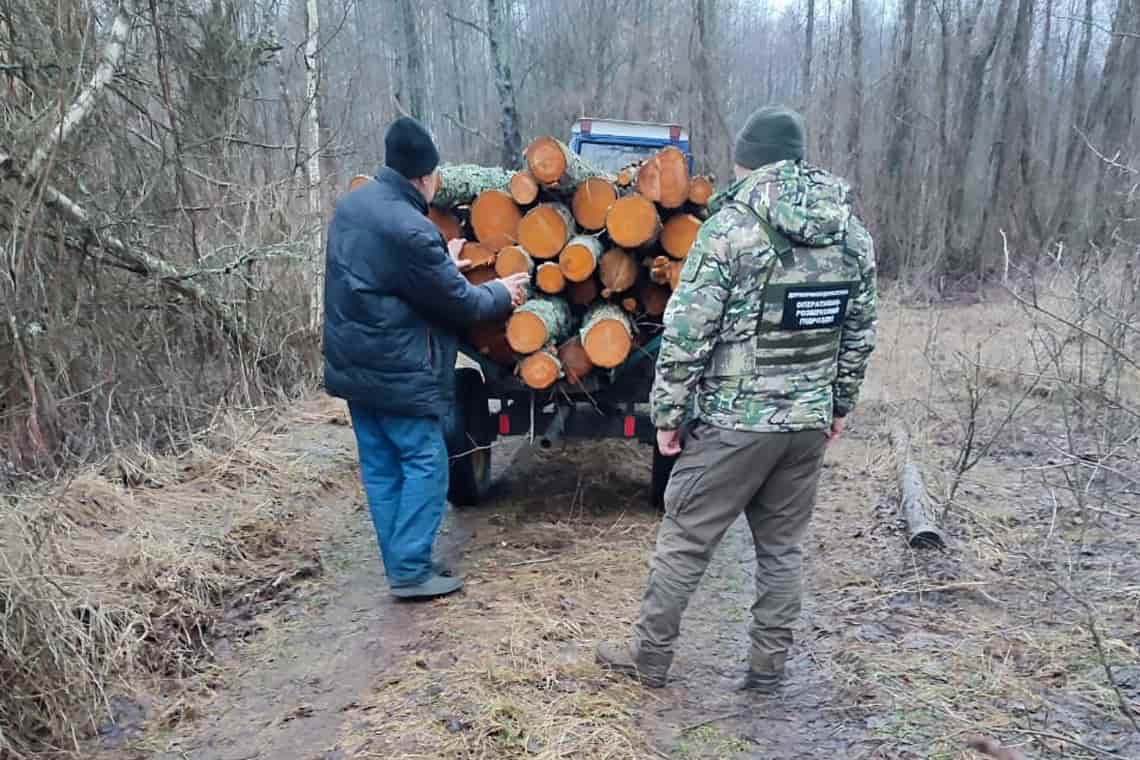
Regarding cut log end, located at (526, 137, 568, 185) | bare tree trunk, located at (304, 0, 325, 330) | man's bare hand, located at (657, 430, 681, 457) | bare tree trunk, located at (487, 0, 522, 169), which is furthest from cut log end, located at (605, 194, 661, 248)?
bare tree trunk, located at (487, 0, 522, 169)

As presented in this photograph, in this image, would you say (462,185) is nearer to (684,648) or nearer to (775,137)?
(775,137)

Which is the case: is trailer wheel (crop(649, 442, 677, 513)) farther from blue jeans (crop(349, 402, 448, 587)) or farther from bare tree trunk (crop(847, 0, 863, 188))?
bare tree trunk (crop(847, 0, 863, 188))

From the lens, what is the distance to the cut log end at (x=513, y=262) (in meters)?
4.45

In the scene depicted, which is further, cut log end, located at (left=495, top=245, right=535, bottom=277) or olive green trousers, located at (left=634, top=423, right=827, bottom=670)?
cut log end, located at (left=495, top=245, right=535, bottom=277)

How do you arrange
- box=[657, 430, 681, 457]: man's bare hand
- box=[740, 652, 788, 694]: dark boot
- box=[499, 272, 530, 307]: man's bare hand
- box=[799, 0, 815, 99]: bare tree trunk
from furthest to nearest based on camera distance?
box=[799, 0, 815, 99]: bare tree trunk → box=[499, 272, 530, 307]: man's bare hand → box=[740, 652, 788, 694]: dark boot → box=[657, 430, 681, 457]: man's bare hand

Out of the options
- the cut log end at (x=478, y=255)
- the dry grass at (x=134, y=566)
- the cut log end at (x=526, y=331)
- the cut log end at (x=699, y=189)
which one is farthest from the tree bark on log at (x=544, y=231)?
the dry grass at (x=134, y=566)

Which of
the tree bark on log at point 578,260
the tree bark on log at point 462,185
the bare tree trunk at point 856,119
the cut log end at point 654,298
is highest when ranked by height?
the bare tree trunk at point 856,119

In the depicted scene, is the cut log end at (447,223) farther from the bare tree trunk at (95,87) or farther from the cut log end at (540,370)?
the bare tree trunk at (95,87)

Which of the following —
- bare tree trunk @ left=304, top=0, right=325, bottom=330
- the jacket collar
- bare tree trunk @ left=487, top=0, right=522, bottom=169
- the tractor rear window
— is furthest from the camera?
bare tree trunk @ left=487, top=0, right=522, bottom=169

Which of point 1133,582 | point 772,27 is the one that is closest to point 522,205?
point 1133,582

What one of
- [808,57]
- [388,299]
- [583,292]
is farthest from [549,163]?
[808,57]

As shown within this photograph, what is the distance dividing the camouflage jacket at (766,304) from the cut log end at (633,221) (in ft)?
4.55

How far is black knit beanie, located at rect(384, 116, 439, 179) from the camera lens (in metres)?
3.68

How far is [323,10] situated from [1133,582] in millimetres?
13570
